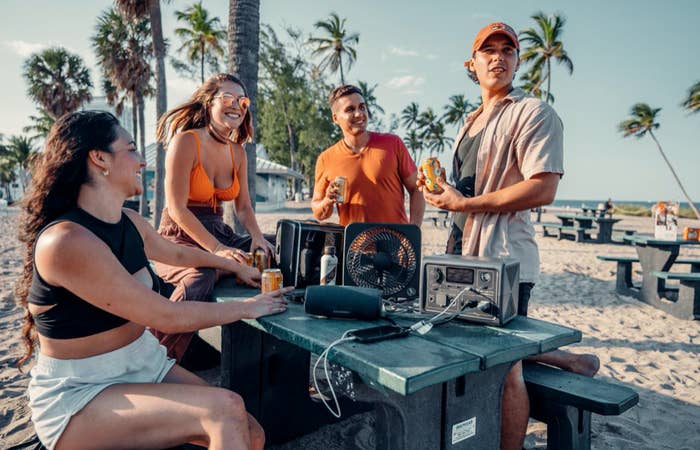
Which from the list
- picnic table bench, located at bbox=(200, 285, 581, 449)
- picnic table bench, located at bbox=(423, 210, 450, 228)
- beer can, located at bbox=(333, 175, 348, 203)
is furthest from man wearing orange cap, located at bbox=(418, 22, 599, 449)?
picnic table bench, located at bbox=(423, 210, 450, 228)

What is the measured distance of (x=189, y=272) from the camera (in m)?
2.48

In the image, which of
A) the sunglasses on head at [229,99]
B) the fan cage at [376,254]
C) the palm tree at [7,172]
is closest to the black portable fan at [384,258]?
the fan cage at [376,254]

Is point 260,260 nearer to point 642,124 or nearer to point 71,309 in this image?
point 71,309

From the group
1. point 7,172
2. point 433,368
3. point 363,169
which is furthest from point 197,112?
point 7,172

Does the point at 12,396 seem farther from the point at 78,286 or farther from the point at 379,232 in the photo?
the point at 379,232

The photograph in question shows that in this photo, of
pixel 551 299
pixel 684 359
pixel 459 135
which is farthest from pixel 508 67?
pixel 551 299

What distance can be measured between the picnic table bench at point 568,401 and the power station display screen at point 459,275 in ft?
2.62

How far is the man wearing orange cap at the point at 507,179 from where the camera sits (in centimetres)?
219

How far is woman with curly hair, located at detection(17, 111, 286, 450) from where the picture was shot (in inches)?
61.8

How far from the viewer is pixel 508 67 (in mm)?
2520

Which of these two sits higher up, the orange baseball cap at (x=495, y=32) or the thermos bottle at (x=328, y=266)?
the orange baseball cap at (x=495, y=32)

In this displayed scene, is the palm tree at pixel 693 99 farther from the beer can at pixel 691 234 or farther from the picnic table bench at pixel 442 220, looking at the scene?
the beer can at pixel 691 234

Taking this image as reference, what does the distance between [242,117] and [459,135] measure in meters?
1.53

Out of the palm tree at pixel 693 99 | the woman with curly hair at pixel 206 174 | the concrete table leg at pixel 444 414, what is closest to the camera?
the concrete table leg at pixel 444 414
